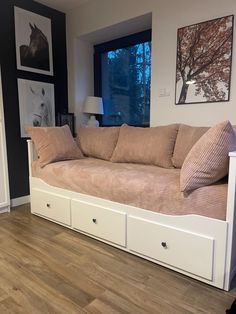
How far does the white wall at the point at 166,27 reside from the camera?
219 centimetres

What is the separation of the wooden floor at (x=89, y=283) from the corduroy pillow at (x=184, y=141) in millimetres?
853

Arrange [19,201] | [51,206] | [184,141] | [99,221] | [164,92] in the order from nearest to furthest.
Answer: [99,221], [184,141], [51,206], [164,92], [19,201]

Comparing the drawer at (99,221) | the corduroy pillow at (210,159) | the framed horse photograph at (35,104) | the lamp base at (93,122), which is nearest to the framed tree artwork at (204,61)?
the corduroy pillow at (210,159)

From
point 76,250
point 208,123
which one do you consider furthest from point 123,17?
point 76,250

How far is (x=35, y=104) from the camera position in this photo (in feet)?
9.99

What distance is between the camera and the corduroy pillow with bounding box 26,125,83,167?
96.2 inches

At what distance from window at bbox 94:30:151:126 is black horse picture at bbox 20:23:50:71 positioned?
73cm

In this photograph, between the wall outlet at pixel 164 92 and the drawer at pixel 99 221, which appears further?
the wall outlet at pixel 164 92

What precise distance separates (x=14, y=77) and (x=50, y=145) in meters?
1.02

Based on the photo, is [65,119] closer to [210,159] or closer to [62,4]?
[62,4]

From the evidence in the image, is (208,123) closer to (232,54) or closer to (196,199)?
(232,54)

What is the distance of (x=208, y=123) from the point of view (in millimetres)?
2303

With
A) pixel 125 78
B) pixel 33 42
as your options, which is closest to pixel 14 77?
pixel 33 42

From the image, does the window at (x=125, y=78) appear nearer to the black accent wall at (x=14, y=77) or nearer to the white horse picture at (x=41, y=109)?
the black accent wall at (x=14, y=77)
